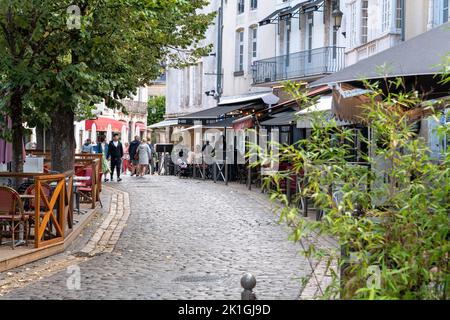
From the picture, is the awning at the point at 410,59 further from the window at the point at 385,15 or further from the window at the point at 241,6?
the window at the point at 241,6

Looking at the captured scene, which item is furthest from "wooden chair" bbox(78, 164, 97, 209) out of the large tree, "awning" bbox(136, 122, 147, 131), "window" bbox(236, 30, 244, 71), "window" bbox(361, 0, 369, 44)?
"awning" bbox(136, 122, 147, 131)

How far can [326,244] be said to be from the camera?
20.9 ft

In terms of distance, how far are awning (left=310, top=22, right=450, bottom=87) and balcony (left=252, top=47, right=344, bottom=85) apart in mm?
19064

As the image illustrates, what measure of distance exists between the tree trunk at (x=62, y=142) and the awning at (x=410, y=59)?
23.8 feet

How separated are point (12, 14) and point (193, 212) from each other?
7289 millimetres

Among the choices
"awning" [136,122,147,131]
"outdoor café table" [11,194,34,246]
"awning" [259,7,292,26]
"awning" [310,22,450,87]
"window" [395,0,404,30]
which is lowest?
"outdoor café table" [11,194,34,246]

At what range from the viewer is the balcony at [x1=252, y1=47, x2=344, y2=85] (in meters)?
31.3

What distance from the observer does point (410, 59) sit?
1080 cm

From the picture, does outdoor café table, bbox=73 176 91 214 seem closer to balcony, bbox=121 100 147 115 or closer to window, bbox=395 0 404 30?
window, bbox=395 0 404 30

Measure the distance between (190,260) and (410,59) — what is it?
3.93 metres

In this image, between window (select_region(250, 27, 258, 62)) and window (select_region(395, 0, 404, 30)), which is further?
window (select_region(250, 27, 258, 62))

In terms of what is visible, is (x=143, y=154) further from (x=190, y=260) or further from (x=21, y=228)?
(x=190, y=260)

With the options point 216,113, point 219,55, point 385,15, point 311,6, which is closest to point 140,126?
point 219,55

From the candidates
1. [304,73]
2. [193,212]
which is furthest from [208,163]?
[193,212]
